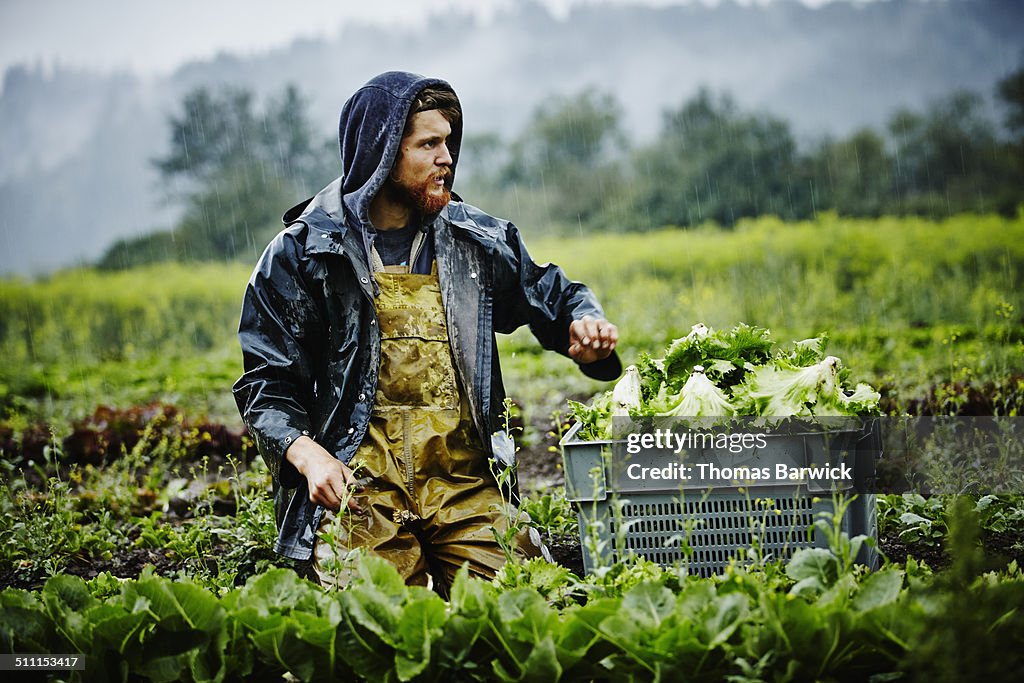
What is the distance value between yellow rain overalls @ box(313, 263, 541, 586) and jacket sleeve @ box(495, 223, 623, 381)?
12.1 inches

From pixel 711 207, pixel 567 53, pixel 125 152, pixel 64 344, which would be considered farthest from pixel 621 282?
pixel 567 53

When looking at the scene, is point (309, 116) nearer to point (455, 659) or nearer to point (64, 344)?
point (64, 344)

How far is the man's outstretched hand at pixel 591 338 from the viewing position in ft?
10.7

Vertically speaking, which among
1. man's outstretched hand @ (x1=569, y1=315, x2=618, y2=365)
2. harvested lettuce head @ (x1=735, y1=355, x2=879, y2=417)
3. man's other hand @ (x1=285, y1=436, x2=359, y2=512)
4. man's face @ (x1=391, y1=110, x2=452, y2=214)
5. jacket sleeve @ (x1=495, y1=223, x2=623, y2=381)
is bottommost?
man's other hand @ (x1=285, y1=436, x2=359, y2=512)

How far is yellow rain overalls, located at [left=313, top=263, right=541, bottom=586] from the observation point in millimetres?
3160

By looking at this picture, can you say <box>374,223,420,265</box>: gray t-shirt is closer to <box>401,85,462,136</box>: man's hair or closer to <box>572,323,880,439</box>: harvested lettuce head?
<box>401,85,462,136</box>: man's hair

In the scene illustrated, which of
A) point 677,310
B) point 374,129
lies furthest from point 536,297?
point 677,310

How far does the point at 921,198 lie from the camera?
1884cm

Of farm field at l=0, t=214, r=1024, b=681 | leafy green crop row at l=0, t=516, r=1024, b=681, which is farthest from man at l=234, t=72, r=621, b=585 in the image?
leafy green crop row at l=0, t=516, r=1024, b=681

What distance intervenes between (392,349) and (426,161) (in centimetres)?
66

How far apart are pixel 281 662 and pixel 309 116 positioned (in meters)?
21.9

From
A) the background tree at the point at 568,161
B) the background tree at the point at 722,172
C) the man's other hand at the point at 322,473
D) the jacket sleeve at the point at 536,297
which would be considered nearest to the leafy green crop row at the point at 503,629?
the man's other hand at the point at 322,473

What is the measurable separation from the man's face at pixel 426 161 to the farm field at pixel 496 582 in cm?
128

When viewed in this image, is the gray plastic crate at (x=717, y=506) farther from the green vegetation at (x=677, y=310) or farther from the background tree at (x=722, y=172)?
the background tree at (x=722, y=172)
